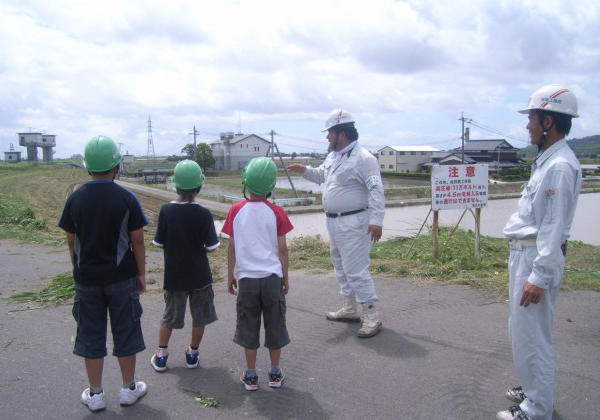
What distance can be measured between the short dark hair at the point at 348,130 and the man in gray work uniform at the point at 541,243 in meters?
1.81

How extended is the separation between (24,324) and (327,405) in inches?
129

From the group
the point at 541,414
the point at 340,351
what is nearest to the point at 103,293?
the point at 340,351

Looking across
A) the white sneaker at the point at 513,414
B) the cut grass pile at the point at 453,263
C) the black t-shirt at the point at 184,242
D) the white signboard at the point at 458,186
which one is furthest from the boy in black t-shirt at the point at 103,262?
the white signboard at the point at 458,186

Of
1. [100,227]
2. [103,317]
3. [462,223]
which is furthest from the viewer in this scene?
[462,223]

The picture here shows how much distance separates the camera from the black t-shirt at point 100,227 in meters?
2.97

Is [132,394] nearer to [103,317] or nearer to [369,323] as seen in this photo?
[103,317]

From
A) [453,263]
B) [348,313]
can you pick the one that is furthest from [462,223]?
[348,313]

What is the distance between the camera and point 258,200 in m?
3.34

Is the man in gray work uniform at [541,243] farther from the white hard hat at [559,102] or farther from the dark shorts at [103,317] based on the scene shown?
the dark shorts at [103,317]

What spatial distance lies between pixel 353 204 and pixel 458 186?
3.57m

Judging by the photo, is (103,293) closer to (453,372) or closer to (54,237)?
(453,372)

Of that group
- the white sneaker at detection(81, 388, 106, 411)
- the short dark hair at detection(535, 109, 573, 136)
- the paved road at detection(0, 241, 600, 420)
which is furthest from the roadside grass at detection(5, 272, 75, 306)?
the short dark hair at detection(535, 109, 573, 136)

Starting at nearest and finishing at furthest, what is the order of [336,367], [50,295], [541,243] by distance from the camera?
[541,243]
[336,367]
[50,295]

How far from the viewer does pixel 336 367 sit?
370 cm
